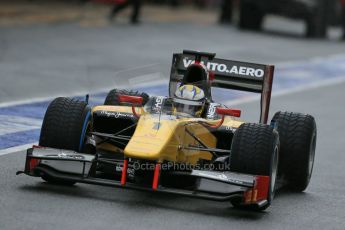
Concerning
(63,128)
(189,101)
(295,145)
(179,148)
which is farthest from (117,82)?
(295,145)

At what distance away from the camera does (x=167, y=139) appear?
931 centimetres

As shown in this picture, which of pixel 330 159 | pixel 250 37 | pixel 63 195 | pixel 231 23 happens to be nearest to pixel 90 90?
pixel 330 159

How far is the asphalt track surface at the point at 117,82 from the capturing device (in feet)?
28.9

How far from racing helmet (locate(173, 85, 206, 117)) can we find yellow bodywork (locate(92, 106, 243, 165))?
0.73 ft

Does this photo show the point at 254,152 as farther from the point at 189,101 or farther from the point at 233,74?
the point at 233,74

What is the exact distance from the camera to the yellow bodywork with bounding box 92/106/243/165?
29.8ft

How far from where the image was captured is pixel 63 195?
942cm

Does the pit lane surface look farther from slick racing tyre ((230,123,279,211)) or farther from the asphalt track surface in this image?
slick racing tyre ((230,123,279,211))

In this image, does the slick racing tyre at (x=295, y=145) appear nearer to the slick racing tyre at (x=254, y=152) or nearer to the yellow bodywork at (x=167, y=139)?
the yellow bodywork at (x=167, y=139)

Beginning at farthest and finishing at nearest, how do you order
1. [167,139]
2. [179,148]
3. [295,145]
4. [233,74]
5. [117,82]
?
1. [233,74]
2. [295,145]
3. [117,82]
4. [179,148]
5. [167,139]

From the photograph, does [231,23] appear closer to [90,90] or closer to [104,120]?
[90,90]

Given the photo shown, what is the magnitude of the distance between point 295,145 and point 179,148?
162cm

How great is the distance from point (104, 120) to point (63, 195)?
1.42 meters

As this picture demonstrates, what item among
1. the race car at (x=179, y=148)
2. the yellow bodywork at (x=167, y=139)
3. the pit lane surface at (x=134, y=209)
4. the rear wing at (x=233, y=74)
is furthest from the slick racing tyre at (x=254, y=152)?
Result: the rear wing at (x=233, y=74)
